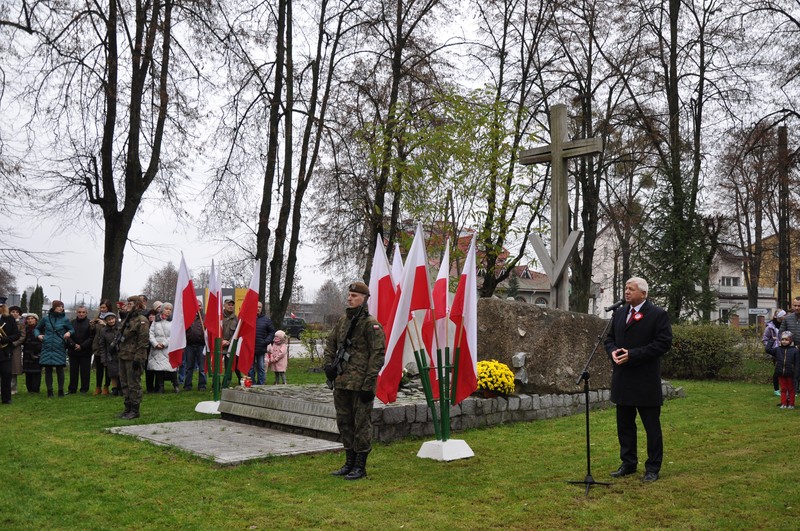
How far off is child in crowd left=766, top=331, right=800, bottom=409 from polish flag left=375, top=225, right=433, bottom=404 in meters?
7.19

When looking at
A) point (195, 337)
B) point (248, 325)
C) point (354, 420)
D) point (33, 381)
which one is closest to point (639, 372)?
point (354, 420)

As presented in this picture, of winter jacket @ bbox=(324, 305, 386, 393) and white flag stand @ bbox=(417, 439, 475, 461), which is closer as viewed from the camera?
winter jacket @ bbox=(324, 305, 386, 393)

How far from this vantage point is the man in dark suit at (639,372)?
6598mm

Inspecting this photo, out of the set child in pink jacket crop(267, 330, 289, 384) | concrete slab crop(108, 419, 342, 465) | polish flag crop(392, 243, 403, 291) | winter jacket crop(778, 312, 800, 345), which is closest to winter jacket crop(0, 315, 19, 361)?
concrete slab crop(108, 419, 342, 465)

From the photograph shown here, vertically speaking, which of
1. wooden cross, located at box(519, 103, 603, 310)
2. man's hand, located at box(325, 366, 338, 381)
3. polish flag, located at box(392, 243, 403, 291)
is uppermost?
wooden cross, located at box(519, 103, 603, 310)

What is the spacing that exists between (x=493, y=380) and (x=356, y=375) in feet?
12.9

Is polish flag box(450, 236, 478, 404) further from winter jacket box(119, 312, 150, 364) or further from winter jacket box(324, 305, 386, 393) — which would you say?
winter jacket box(119, 312, 150, 364)

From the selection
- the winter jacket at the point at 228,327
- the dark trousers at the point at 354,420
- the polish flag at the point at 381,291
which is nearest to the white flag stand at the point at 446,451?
the dark trousers at the point at 354,420

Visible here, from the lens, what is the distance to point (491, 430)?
391 inches

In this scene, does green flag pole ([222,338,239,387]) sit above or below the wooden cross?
below

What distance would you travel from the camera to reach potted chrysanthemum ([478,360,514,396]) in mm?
10484

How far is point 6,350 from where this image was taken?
12734 mm

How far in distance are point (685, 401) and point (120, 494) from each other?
32.8 ft

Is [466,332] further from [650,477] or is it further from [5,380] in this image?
[5,380]
